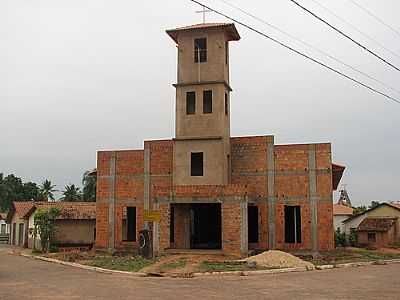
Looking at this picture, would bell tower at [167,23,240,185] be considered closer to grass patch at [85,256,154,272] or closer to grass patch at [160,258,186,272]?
grass patch at [85,256,154,272]

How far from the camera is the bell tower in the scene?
28.6 meters

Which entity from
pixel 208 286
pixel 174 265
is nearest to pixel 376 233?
pixel 174 265

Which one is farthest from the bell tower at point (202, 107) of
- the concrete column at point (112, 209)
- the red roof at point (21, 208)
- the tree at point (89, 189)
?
the tree at point (89, 189)

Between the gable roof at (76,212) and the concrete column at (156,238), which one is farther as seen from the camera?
the gable roof at (76,212)

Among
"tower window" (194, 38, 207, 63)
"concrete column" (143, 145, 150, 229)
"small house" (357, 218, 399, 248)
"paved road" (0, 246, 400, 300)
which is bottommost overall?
"paved road" (0, 246, 400, 300)

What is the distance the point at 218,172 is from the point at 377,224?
1887 centimetres

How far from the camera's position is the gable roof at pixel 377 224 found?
134 ft

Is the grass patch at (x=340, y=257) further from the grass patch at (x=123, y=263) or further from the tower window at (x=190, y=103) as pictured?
the tower window at (x=190, y=103)

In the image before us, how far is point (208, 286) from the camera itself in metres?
17.4

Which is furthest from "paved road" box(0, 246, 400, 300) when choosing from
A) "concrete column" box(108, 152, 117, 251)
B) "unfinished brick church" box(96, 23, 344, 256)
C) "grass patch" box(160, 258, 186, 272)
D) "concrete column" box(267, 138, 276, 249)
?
"concrete column" box(108, 152, 117, 251)

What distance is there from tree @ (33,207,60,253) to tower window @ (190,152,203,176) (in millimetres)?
11113

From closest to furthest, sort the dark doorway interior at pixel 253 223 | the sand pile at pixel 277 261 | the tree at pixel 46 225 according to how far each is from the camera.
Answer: the sand pile at pixel 277 261 → the dark doorway interior at pixel 253 223 → the tree at pixel 46 225

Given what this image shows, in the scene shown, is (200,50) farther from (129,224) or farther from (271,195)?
(129,224)

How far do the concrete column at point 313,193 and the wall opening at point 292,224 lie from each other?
34.3 inches
